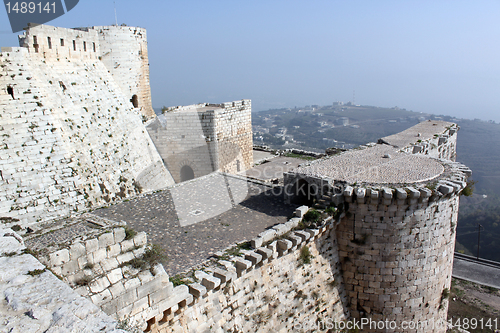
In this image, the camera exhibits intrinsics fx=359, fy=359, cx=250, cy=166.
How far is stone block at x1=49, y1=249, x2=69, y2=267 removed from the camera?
457 centimetres

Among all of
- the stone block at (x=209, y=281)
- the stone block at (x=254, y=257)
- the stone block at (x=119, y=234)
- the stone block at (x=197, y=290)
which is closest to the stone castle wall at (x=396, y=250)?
the stone block at (x=254, y=257)

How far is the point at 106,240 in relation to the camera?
5070 mm

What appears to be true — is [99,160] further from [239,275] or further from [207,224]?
[239,275]

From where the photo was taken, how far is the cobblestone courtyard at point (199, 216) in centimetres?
774

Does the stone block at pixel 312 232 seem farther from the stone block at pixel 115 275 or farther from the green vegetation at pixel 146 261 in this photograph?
the stone block at pixel 115 275

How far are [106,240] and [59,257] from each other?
62cm

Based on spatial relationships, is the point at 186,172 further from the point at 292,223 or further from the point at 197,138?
the point at 292,223

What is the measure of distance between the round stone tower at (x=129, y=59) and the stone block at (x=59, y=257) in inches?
537

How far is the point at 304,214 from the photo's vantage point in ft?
29.6

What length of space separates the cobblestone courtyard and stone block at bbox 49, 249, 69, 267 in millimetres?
2357

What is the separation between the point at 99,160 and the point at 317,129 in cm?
9183

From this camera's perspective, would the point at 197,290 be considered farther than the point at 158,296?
Yes

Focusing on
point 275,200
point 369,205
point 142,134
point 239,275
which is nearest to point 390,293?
point 369,205

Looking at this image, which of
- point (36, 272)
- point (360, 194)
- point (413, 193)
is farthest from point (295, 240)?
point (36, 272)
